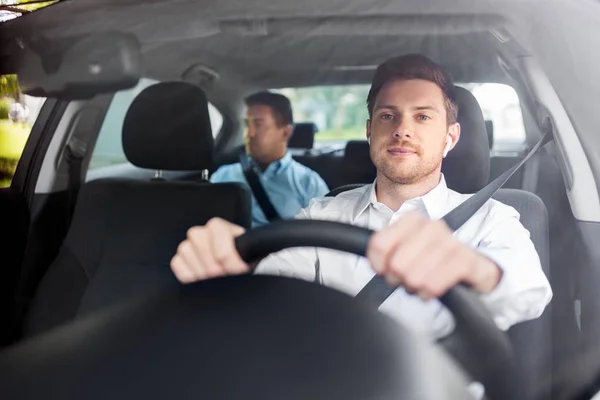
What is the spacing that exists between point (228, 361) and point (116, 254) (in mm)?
642

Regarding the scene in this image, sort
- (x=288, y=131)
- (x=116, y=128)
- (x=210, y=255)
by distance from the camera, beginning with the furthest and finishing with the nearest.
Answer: (x=116, y=128) → (x=288, y=131) → (x=210, y=255)

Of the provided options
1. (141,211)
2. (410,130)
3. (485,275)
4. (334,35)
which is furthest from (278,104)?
(485,275)

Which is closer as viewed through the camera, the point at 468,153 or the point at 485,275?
the point at 485,275

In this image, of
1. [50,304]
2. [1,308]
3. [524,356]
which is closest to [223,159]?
[50,304]

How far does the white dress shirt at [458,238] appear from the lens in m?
0.83

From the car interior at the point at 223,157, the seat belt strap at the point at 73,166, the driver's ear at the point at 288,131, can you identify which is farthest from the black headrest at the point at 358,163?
the seat belt strap at the point at 73,166

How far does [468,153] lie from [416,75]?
15 centimetres

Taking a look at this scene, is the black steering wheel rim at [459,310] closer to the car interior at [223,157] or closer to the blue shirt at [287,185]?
the car interior at [223,157]

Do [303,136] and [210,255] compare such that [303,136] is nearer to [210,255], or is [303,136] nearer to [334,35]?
[334,35]

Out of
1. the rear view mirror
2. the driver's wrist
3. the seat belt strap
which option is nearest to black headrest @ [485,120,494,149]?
the driver's wrist

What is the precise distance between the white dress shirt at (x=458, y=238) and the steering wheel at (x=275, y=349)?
0.04m

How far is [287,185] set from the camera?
3.82 feet

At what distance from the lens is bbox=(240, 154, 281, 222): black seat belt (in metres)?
1.13

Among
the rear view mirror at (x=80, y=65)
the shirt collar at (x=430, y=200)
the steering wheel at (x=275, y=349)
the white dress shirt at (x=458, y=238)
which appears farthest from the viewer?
the rear view mirror at (x=80, y=65)
